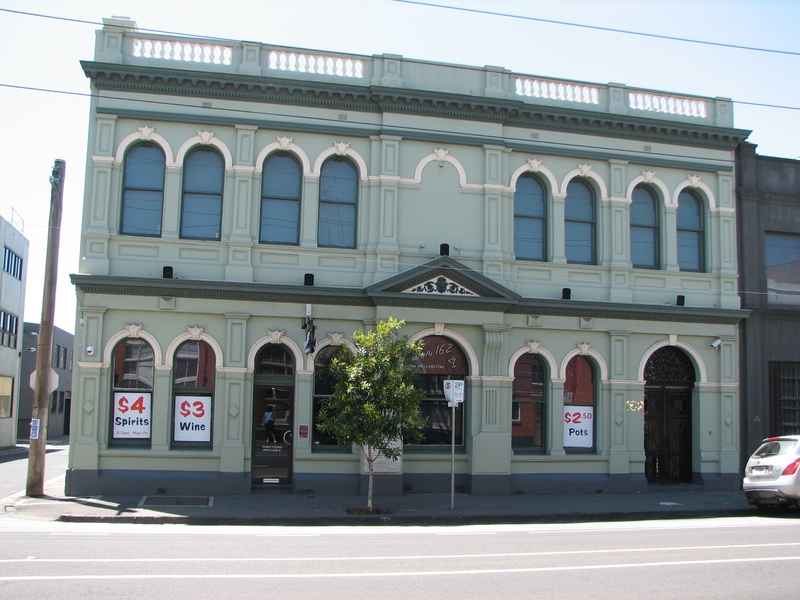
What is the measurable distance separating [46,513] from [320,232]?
27.3 ft

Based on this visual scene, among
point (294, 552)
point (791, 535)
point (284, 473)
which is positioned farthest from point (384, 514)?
point (791, 535)

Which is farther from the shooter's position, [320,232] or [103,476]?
[320,232]

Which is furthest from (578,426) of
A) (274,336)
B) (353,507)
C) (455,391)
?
(274,336)

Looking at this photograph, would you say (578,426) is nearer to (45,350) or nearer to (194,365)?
(194,365)

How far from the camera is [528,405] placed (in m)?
19.6

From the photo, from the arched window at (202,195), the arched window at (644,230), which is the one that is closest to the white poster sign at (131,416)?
the arched window at (202,195)

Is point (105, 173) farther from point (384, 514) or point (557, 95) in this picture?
point (557, 95)

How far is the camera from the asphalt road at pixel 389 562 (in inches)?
336

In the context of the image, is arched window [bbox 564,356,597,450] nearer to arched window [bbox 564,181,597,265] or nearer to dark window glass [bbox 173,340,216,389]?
arched window [bbox 564,181,597,265]

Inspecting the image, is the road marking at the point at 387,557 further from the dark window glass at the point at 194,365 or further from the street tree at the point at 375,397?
the dark window glass at the point at 194,365

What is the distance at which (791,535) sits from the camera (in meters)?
13.2

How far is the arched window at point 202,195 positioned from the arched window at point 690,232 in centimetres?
A: 1186

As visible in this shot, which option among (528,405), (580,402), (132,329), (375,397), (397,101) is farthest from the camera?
(580,402)

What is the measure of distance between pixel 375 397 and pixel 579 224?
807 centimetres
